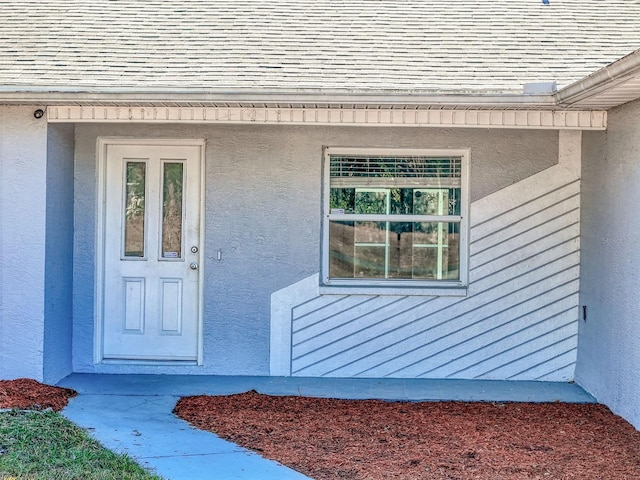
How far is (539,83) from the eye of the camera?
276 inches

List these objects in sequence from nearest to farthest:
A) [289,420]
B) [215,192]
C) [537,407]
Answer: [289,420], [537,407], [215,192]

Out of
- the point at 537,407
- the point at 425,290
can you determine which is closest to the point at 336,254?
the point at 425,290

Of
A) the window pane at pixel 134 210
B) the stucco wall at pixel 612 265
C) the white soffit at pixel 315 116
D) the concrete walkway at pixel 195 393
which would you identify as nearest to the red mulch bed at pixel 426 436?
the concrete walkway at pixel 195 393

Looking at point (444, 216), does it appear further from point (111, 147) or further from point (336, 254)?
point (111, 147)

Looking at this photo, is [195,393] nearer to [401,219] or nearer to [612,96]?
[401,219]

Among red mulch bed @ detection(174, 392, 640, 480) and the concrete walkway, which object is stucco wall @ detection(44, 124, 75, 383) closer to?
the concrete walkway

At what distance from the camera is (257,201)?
27.1ft

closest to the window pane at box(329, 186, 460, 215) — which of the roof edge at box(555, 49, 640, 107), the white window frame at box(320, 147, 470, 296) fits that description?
the white window frame at box(320, 147, 470, 296)

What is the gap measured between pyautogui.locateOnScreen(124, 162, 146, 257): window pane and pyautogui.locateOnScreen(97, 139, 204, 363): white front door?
1 centimetres

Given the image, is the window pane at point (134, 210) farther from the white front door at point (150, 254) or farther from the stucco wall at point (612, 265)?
the stucco wall at point (612, 265)

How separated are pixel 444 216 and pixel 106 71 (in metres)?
3.66

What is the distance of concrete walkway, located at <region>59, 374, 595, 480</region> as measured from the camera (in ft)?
18.1

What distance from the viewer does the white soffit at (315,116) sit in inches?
293

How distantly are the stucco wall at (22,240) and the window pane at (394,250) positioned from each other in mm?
2907
